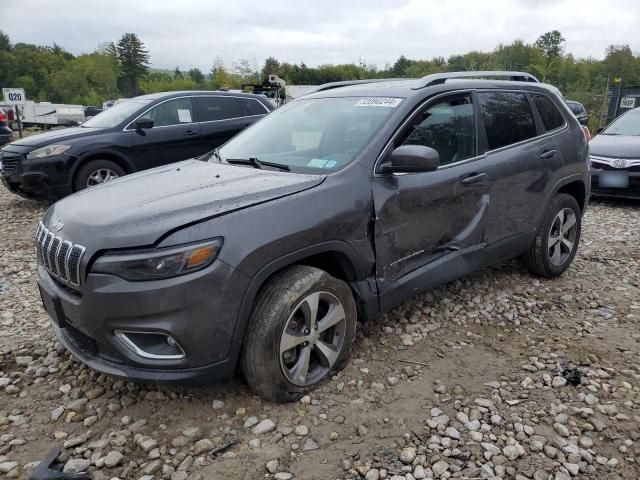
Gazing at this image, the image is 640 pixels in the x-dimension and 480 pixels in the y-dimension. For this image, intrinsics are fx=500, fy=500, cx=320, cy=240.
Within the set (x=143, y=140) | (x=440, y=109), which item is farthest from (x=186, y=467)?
(x=143, y=140)

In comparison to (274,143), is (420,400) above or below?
below

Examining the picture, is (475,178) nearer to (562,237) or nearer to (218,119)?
(562,237)

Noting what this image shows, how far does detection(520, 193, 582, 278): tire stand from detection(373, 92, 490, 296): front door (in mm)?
947

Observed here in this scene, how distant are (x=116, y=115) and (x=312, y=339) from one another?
6110 millimetres

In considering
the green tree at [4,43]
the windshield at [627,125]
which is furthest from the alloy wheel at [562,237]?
the green tree at [4,43]

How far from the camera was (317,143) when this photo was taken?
331 cm

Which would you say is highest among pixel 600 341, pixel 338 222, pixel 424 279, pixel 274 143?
pixel 274 143

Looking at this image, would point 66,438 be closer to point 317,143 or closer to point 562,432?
point 317,143

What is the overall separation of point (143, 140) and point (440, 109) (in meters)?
5.13

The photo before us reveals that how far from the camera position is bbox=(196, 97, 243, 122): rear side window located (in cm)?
789

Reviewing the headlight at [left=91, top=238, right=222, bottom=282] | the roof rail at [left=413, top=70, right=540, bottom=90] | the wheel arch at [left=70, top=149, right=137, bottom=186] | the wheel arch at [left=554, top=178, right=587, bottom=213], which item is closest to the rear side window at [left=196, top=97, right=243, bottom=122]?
the wheel arch at [left=70, top=149, right=137, bottom=186]

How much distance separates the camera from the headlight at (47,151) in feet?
22.1

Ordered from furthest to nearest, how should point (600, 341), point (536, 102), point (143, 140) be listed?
point (143, 140)
point (536, 102)
point (600, 341)

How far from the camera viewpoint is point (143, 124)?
7.18m
